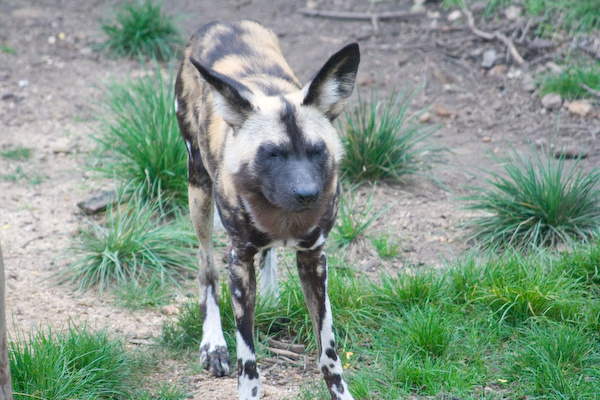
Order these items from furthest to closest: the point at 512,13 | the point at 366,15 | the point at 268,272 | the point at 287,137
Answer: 1. the point at 366,15
2. the point at 512,13
3. the point at 268,272
4. the point at 287,137

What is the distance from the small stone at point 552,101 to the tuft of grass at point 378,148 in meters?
1.18

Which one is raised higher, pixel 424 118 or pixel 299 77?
pixel 299 77

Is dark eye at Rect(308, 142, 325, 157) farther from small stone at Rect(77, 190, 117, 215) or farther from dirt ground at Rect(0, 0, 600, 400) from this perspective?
small stone at Rect(77, 190, 117, 215)

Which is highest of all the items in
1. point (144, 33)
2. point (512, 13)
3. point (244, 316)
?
point (512, 13)

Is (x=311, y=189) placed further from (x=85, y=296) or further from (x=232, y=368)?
(x=85, y=296)

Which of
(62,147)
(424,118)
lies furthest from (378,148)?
(62,147)

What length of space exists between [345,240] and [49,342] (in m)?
1.86

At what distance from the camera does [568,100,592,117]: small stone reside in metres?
5.06

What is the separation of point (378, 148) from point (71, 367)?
2.56 meters

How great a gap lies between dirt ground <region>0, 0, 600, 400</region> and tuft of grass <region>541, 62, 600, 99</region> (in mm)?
178

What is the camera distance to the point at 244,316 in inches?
111

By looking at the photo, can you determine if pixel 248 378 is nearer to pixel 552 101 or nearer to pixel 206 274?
pixel 206 274

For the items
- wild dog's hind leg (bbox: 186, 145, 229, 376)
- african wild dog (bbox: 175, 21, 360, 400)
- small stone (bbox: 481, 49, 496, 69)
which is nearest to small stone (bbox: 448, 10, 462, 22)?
small stone (bbox: 481, 49, 496, 69)

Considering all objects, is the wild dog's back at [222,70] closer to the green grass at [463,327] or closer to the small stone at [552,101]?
the green grass at [463,327]
